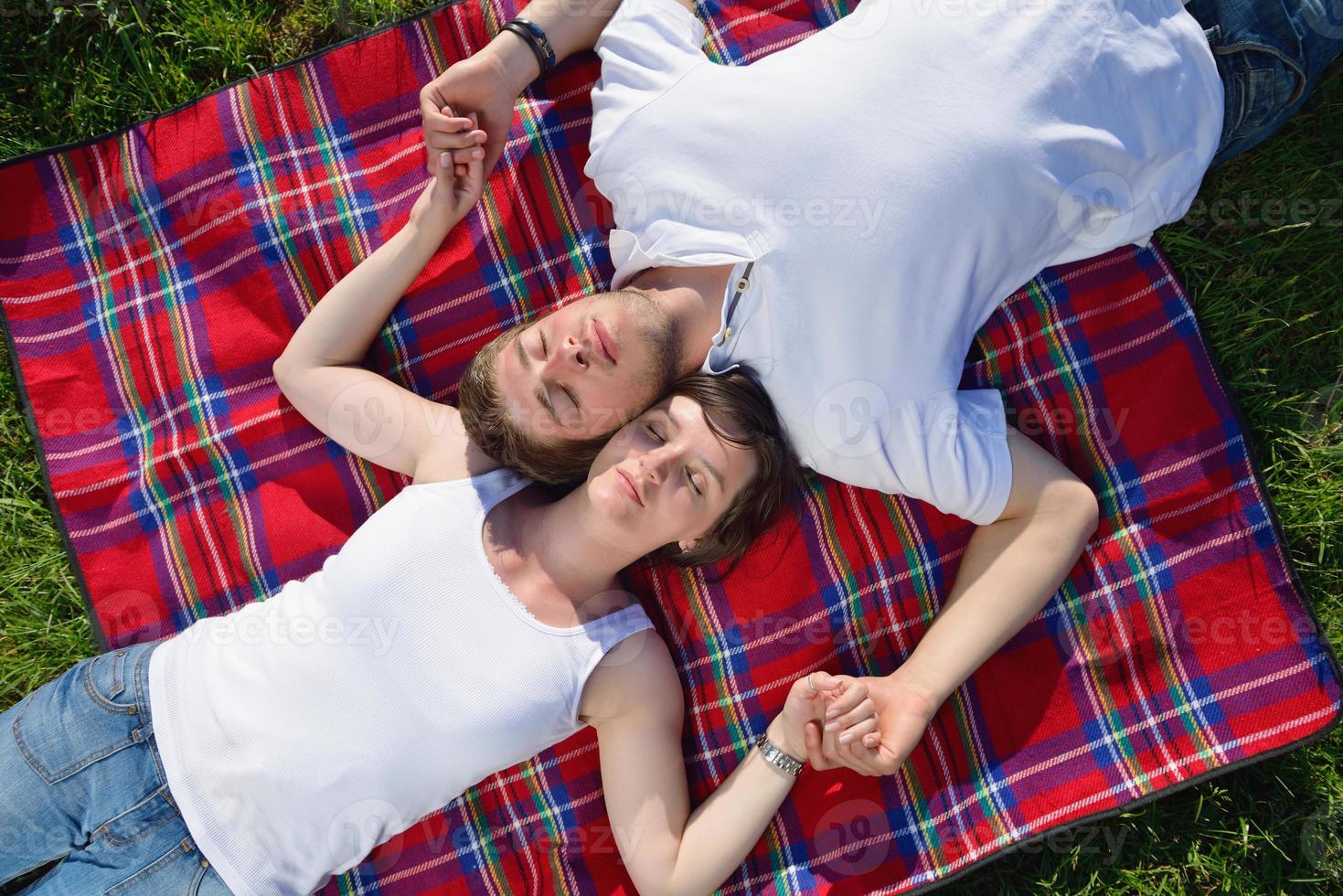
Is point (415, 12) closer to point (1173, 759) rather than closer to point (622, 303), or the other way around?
point (622, 303)

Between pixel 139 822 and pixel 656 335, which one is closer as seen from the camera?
pixel 656 335

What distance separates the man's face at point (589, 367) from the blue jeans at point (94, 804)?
1491 millimetres

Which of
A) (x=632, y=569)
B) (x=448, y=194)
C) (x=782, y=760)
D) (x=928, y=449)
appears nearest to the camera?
(x=928, y=449)

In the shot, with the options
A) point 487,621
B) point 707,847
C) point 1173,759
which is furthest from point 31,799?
point 1173,759

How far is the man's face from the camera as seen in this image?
262 centimetres

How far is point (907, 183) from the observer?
264 cm

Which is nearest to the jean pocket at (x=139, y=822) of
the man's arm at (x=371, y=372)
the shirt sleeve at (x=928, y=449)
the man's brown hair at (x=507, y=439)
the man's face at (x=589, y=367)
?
the man's arm at (x=371, y=372)

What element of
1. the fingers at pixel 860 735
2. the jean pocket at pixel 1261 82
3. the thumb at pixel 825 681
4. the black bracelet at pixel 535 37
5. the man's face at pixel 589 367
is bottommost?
the fingers at pixel 860 735

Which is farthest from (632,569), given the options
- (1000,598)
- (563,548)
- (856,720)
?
(1000,598)

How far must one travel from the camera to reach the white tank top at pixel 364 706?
2.77 metres

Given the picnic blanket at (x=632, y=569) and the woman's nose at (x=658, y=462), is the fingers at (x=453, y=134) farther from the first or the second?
the woman's nose at (x=658, y=462)

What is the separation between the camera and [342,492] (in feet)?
10.8

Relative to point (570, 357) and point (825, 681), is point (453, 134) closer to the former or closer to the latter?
point (570, 357)

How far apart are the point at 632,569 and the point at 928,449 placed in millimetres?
1092
